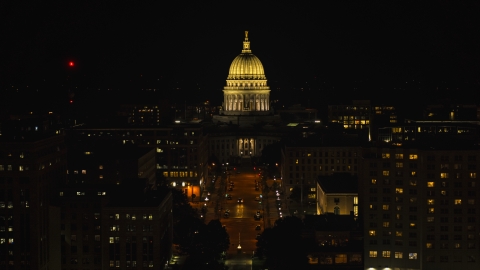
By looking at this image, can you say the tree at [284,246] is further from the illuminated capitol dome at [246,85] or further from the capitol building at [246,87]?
the illuminated capitol dome at [246,85]

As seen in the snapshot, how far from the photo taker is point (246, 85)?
164250 mm

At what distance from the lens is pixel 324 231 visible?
65.2 m

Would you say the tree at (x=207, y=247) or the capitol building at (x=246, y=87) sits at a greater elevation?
the capitol building at (x=246, y=87)

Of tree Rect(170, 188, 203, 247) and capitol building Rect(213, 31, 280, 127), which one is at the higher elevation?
capitol building Rect(213, 31, 280, 127)

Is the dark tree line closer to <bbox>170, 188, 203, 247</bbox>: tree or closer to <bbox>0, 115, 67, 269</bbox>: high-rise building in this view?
<bbox>170, 188, 203, 247</bbox>: tree

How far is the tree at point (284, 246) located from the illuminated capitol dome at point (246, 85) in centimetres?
9663

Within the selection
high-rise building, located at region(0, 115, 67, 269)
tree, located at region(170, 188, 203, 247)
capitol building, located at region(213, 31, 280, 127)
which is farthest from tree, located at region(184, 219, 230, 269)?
capitol building, located at region(213, 31, 280, 127)

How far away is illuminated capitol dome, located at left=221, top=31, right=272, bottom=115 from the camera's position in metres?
164

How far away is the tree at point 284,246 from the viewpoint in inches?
2477

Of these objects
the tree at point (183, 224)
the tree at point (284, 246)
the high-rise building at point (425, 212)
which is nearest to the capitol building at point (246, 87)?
the tree at point (183, 224)

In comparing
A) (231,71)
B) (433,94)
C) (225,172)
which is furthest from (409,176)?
(231,71)

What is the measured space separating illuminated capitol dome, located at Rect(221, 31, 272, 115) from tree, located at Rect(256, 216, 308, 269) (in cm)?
9663

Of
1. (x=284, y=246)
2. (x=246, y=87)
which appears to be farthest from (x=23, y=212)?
(x=246, y=87)

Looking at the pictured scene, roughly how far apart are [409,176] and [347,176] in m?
18.4
